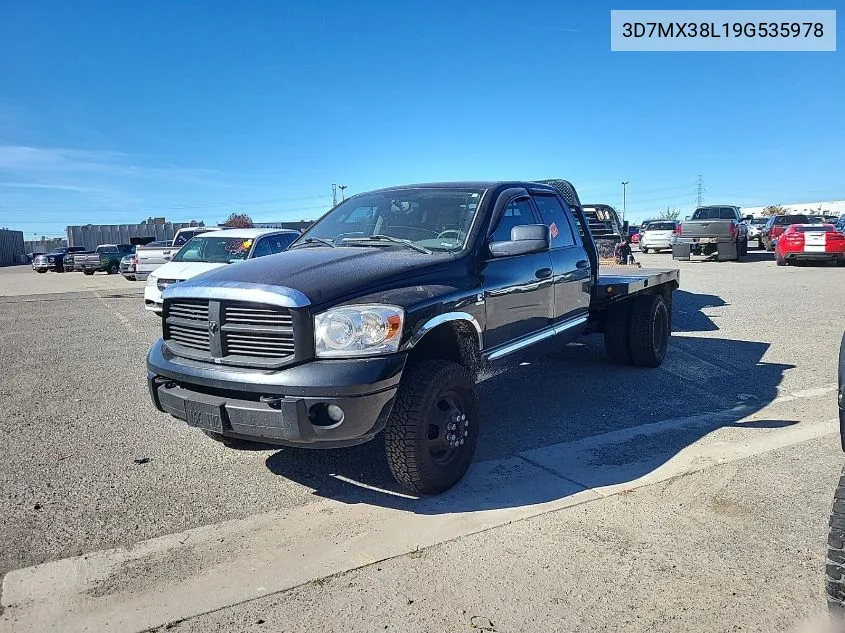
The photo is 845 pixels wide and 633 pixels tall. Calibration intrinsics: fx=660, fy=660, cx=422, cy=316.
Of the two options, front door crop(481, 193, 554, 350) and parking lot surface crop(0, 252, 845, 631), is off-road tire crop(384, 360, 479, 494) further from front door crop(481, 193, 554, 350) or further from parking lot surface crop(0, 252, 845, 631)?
front door crop(481, 193, 554, 350)

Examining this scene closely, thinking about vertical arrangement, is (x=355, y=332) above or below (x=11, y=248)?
below

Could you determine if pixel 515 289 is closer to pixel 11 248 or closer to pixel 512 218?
pixel 512 218

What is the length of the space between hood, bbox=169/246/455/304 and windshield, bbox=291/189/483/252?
10.1 inches

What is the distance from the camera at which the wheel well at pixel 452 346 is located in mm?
3871

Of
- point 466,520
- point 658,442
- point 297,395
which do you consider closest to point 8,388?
point 297,395

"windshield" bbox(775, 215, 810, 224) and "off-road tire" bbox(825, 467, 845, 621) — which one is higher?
"windshield" bbox(775, 215, 810, 224)

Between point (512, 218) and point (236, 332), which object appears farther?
point (512, 218)

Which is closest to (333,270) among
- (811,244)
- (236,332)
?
(236,332)

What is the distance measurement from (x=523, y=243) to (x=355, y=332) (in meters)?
1.49

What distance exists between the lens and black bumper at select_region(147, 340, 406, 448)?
10.7ft

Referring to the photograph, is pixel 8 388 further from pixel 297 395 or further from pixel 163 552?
pixel 297 395

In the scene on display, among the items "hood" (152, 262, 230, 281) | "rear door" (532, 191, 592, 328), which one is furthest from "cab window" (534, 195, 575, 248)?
"hood" (152, 262, 230, 281)

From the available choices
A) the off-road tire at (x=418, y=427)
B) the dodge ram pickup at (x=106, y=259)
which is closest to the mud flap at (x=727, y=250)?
the off-road tire at (x=418, y=427)

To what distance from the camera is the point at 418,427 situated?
3.52 m
